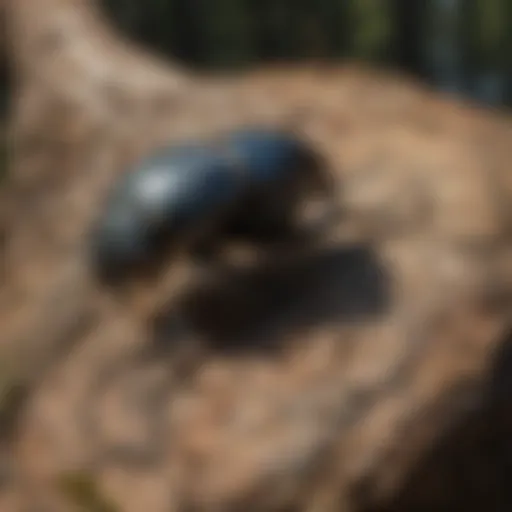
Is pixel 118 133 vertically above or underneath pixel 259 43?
underneath

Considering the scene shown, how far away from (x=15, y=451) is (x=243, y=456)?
15.4 inches

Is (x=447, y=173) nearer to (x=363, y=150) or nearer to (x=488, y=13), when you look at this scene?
(x=363, y=150)

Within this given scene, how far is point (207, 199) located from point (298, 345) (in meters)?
0.28

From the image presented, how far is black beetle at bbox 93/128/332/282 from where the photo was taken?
144 centimetres

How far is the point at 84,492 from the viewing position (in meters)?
1.23

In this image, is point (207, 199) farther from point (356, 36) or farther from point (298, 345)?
point (356, 36)

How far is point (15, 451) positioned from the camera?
1.38 meters

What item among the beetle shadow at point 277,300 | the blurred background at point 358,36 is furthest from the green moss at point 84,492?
the blurred background at point 358,36

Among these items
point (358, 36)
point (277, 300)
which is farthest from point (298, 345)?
point (358, 36)

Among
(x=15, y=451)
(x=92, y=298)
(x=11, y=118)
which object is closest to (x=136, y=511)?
(x=15, y=451)

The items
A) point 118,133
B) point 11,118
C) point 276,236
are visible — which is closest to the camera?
point 276,236

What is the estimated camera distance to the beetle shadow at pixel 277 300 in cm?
133

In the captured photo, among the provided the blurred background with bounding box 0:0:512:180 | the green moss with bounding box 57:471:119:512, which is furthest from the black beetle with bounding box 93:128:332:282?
the blurred background with bounding box 0:0:512:180

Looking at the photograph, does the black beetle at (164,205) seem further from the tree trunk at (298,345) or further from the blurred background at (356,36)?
the blurred background at (356,36)
